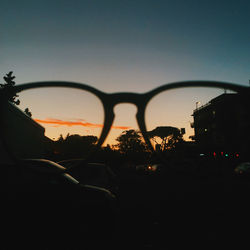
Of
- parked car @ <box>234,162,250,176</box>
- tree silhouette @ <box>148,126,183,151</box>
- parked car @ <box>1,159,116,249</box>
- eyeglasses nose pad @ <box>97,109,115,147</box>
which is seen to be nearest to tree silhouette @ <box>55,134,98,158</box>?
eyeglasses nose pad @ <box>97,109,115,147</box>

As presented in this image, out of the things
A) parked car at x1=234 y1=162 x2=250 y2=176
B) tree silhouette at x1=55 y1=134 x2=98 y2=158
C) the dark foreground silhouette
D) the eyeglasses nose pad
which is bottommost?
parked car at x1=234 y1=162 x2=250 y2=176

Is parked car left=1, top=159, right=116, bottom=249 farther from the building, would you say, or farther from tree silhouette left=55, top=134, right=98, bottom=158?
the building

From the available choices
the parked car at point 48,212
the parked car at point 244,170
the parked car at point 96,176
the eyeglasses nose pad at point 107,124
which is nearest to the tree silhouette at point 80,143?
the eyeglasses nose pad at point 107,124

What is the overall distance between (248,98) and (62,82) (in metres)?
1.27

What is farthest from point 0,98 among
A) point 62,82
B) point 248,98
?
point 248,98

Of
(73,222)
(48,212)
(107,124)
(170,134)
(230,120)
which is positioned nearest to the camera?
(107,124)

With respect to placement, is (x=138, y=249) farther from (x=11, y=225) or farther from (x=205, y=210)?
(x=205, y=210)

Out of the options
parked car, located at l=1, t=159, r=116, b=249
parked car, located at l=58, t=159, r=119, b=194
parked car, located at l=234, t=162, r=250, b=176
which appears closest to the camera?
parked car, located at l=1, t=159, r=116, b=249

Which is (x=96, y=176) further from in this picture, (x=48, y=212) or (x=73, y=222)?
(x=48, y=212)

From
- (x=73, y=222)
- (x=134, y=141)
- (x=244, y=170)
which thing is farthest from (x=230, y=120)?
(x=244, y=170)

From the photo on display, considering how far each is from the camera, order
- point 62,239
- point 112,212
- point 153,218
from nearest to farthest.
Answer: point 62,239, point 112,212, point 153,218

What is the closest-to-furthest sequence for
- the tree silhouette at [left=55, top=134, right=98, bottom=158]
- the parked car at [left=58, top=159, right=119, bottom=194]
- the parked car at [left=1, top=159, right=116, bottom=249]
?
the tree silhouette at [left=55, top=134, right=98, bottom=158]
the parked car at [left=1, top=159, right=116, bottom=249]
the parked car at [left=58, top=159, right=119, bottom=194]

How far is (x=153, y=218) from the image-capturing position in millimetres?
3660

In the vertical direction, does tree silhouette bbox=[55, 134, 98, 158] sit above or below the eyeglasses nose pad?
below
